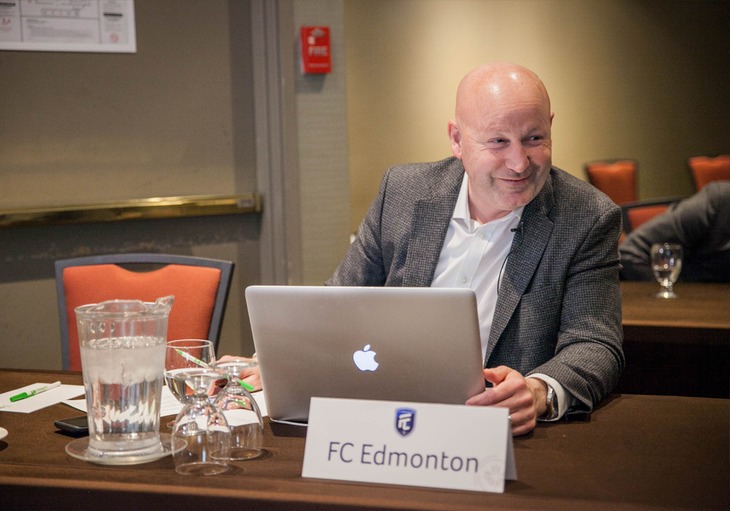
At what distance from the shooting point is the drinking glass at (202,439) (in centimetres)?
136

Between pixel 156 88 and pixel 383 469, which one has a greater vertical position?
pixel 156 88

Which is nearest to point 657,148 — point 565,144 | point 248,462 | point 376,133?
point 565,144

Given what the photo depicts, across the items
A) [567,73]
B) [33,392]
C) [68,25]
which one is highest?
[68,25]

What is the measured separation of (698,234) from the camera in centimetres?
338

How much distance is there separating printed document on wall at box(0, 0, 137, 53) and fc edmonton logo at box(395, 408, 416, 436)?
2.87 meters

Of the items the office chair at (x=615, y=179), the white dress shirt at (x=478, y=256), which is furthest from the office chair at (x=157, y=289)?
the office chair at (x=615, y=179)

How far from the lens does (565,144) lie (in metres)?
7.92

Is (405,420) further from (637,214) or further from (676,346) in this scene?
(637,214)

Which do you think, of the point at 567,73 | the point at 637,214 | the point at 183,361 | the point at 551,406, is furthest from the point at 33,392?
the point at 567,73

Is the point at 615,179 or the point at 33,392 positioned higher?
the point at 33,392

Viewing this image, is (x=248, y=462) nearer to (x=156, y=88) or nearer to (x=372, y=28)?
(x=156, y=88)

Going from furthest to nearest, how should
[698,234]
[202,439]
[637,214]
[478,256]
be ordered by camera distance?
[637,214] → [698,234] → [478,256] → [202,439]

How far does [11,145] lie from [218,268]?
62.6 inches

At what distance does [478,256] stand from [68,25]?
2348 millimetres
